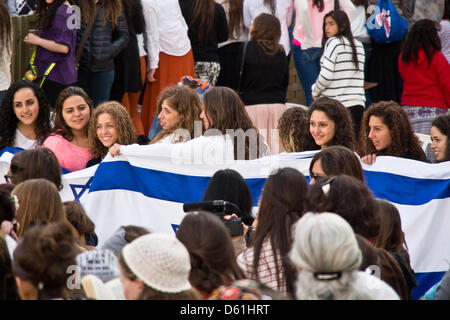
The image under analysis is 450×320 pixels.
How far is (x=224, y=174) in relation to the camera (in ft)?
16.9

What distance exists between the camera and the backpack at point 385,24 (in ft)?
31.8

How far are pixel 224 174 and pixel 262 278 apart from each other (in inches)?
48.9

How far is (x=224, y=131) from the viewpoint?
6656mm

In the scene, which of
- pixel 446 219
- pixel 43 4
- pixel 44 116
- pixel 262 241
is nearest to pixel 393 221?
pixel 262 241

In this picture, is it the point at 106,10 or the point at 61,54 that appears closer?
the point at 61,54

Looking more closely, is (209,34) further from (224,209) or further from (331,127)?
(224,209)

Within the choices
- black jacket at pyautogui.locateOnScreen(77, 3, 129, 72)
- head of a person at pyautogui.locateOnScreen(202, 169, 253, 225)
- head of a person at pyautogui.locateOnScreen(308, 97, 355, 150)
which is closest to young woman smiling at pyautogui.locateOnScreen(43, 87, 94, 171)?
black jacket at pyautogui.locateOnScreen(77, 3, 129, 72)

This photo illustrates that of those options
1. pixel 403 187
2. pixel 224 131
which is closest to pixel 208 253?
pixel 224 131

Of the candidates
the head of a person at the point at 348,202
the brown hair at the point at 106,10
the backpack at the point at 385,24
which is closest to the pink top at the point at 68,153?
the brown hair at the point at 106,10

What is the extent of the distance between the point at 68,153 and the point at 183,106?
1.14 meters

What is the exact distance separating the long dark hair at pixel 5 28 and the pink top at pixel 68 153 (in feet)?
5.07

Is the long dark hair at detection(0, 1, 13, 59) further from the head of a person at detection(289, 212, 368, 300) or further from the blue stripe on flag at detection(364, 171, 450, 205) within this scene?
the head of a person at detection(289, 212, 368, 300)

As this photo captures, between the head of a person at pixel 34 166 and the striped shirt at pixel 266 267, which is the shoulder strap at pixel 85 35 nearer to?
the head of a person at pixel 34 166
